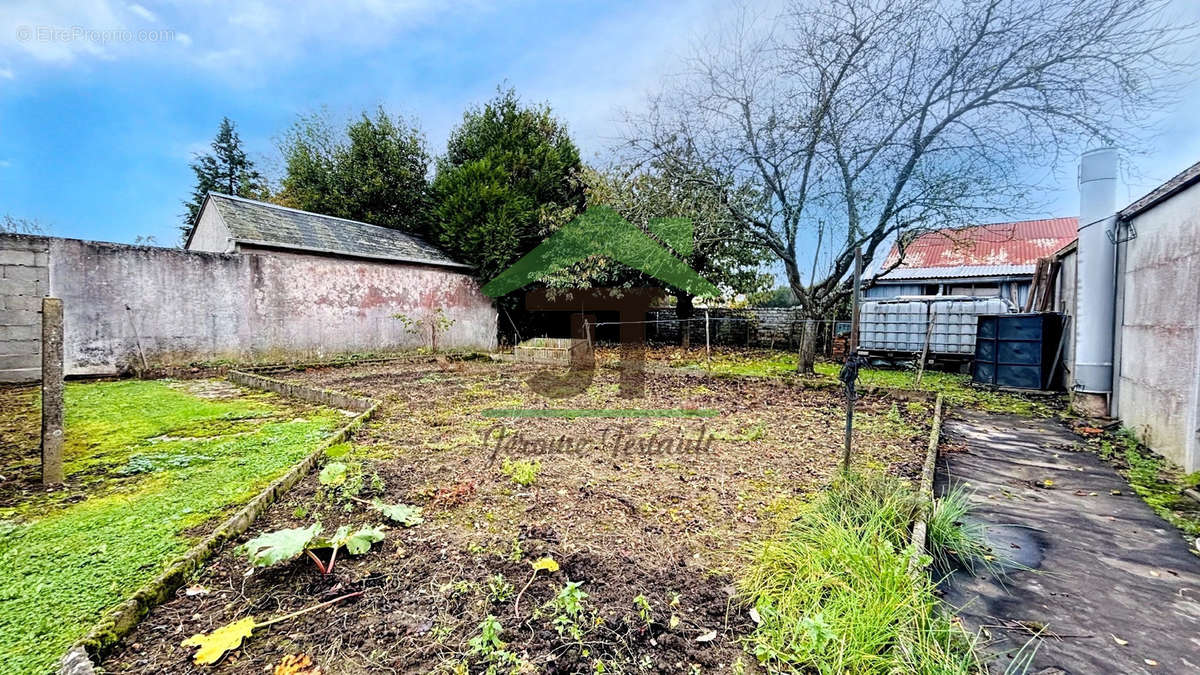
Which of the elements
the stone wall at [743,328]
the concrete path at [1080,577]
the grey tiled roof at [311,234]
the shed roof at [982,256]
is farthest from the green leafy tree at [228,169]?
the shed roof at [982,256]

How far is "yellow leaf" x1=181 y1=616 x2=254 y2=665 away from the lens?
140 centimetres

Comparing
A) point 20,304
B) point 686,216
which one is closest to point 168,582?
point 20,304

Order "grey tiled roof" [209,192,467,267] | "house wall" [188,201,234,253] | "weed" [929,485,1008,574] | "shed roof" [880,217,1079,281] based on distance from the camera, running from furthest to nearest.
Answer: "shed roof" [880,217,1079,281]
"grey tiled roof" [209,192,467,267]
"house wall" [188,201,234,253]
"weed" [929,485,1008,574]

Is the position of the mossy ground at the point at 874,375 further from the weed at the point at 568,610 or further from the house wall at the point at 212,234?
the house wall at the point at 212,234

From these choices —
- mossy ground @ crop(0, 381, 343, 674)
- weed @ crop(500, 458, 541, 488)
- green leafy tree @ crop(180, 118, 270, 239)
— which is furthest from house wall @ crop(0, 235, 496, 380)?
green leafy tree @ crop(180, 118, 270, 239)

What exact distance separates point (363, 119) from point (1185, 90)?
61.9 feet

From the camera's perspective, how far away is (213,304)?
8.30 meters

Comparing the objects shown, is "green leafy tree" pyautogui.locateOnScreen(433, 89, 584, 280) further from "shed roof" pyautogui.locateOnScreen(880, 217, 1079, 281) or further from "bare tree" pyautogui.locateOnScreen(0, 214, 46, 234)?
"shed roof" pyautogui.locateOnScreen(880, 217, 1079, 281)

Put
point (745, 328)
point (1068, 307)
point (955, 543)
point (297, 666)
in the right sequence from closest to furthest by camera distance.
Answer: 1. point (297, 666)
2. point (955, 543)
3. point (1068, 307)
4. point (745, 328)

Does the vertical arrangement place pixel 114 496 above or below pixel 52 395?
below

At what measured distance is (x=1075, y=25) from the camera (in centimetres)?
594

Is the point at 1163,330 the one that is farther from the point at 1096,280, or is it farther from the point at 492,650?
the point at 492,650

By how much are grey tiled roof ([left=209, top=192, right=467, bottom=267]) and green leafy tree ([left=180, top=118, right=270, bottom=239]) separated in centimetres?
1304

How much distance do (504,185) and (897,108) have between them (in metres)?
9.68
